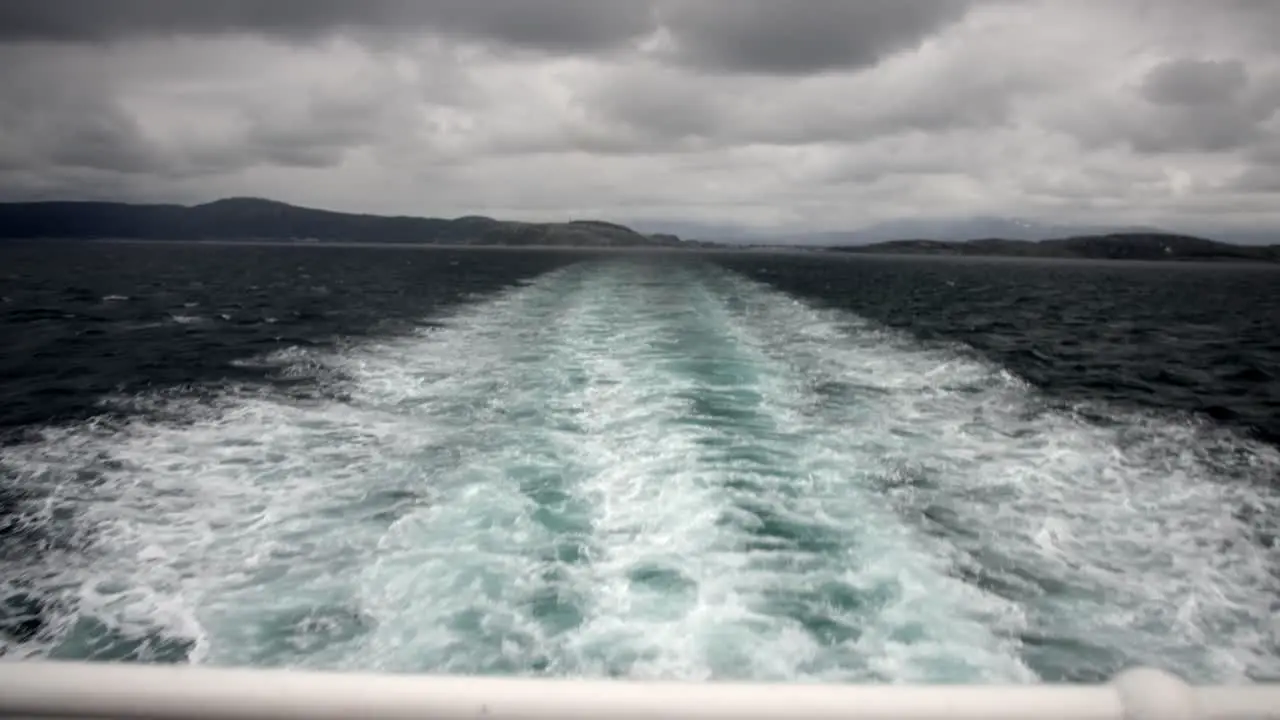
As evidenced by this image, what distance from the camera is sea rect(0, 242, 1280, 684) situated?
5.33 m

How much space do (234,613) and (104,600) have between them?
3.75 feet

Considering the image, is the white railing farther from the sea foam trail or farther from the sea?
the sea foam trail

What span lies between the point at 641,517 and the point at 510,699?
6165 millimetres

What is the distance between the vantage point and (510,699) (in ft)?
4.94

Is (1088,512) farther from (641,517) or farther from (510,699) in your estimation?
(510,699)

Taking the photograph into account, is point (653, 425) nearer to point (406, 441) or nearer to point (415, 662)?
point (406, 441)

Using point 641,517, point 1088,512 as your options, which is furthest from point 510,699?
point 1088,512

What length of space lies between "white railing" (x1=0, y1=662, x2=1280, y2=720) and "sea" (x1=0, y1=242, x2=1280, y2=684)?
3.67 meters

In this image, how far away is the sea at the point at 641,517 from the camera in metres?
5.33

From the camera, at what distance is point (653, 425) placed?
1098 cm

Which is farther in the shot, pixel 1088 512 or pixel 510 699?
pixel 1088 512

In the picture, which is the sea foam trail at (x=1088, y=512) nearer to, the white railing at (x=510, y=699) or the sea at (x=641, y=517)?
the sea at (x=641, y=517)

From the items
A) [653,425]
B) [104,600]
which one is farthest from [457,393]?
[104,600]

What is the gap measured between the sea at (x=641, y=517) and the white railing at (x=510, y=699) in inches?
145
